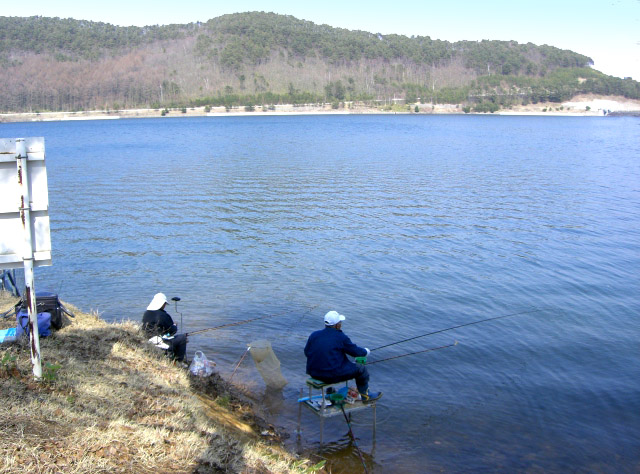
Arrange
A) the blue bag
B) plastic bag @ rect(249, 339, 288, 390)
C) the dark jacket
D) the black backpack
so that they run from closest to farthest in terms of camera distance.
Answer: the blue bag < the black backpack < the dark jacket < plastic bag @ rect(249, 339, 288, 390)

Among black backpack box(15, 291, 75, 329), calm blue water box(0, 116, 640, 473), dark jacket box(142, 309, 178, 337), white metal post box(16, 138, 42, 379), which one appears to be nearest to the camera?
white metal post box(16, 138, 42, 379)

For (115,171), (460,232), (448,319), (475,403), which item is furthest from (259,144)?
(475,403)

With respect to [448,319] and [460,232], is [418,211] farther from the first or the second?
[448,319]

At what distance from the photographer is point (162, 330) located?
8.72 metres

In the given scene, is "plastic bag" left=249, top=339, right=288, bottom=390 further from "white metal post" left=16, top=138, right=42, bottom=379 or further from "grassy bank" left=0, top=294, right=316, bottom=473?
"white metal post" left=16, top=138, right=42, bottom=379

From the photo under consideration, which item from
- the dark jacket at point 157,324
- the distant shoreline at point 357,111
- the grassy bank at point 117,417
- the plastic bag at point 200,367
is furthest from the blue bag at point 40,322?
the distant shoreline at point 357,111

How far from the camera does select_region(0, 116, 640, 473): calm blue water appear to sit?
8398 mm

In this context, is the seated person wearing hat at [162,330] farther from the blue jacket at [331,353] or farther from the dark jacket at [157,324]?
the blue jacket at [331,353]

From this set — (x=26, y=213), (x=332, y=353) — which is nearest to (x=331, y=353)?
(x=332, y=353)

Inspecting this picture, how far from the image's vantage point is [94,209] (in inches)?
985

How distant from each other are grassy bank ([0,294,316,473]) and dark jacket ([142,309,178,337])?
45 centimetres

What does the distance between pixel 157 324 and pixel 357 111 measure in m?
164

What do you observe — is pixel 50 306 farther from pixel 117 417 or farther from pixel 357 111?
pixel 357 111

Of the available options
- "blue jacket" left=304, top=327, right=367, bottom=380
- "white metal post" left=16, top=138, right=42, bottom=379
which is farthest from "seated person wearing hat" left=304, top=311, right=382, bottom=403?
"white metal post" left=16, top=138, right=42, bottom=379
